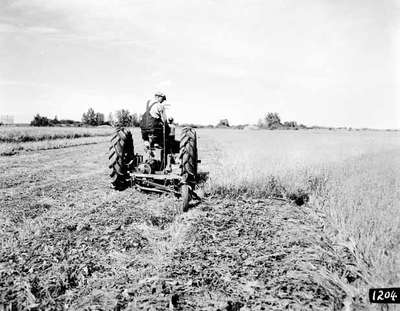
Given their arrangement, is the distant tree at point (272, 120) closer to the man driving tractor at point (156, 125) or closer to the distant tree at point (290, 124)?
the distant tree at point (290, 124)

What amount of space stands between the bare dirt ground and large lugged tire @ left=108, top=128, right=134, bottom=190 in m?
0.79

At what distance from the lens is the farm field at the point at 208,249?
9.62ft

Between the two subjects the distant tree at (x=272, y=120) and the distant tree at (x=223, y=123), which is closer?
the distant tree at (x=272, y=120)

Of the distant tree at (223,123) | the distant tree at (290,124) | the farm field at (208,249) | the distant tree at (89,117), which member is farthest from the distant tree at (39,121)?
the farm field at (208,249)

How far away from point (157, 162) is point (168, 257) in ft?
11.2

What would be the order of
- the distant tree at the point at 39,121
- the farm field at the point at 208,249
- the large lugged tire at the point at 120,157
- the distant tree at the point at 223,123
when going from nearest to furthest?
the farm field at the point at 208,249 < the large lugged tire at the point at 120,157 < the distant tree at the point at 39,121 < the distant tree at the point at 223,123

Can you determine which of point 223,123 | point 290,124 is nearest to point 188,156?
point 290,124

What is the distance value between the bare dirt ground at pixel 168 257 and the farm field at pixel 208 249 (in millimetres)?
13

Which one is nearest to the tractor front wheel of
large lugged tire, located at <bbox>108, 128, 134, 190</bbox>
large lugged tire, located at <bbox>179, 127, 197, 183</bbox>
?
large lugged tire, located at <bbox>179, 127, 197, 183</bbox>

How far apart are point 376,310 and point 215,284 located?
138cm

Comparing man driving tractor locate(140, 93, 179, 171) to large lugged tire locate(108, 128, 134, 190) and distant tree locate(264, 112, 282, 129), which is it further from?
distant tree locate(264, 112, 282, 129)

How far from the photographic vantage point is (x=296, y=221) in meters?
4.91

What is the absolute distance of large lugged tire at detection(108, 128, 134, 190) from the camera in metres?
6.96

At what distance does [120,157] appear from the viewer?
22.8ft
